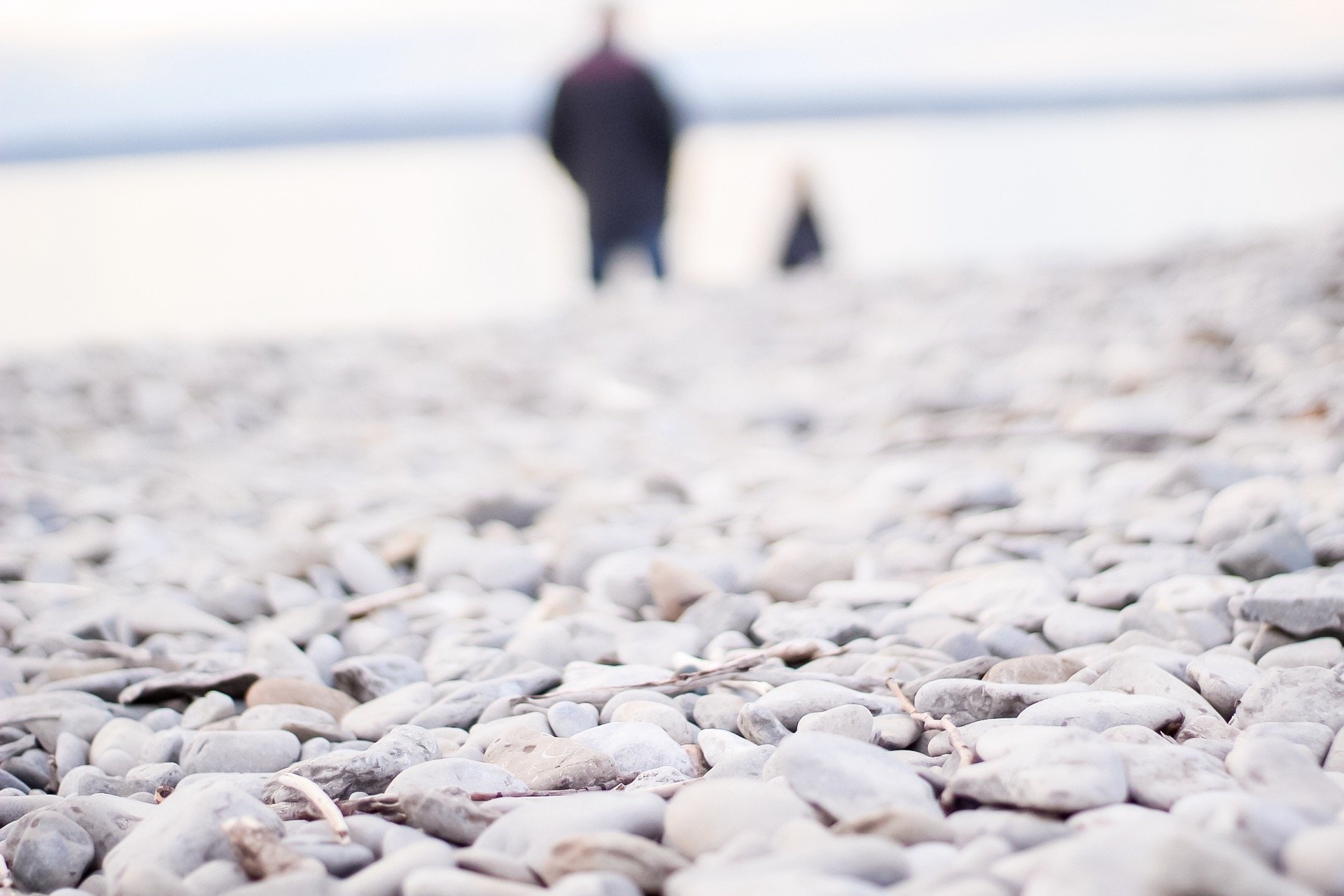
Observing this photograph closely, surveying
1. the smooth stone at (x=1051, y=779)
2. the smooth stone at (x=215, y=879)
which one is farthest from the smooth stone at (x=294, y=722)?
the smooth stone at (x=1051, y=779)

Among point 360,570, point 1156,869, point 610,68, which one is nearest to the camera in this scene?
point 1156,869

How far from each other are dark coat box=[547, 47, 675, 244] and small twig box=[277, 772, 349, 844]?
442 cm

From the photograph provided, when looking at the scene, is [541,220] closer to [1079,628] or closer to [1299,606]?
[1079,628]

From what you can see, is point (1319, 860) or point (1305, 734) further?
point (1305, 734)

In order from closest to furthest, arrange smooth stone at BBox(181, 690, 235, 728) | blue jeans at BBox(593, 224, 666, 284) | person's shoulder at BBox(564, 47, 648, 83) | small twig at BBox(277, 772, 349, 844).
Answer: small twig at BBox(277, 772, 349, 844) → smooth stone at BBox(181, 690, 235, 728) → person's shoulder at BBox(564, 47, 648, 83) → blue jeans at BBox(593, 224, 666, 284)

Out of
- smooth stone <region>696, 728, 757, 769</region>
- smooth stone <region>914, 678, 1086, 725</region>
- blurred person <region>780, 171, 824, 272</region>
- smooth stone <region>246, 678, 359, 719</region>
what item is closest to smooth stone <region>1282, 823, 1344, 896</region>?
smooth stone <region>914, 678, 1086, 725</region>

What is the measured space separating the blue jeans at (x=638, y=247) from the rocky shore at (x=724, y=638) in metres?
2.43

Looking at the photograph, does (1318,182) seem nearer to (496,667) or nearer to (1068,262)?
(1068,262)

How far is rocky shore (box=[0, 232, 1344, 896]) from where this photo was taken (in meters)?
0.78

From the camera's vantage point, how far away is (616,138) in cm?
505

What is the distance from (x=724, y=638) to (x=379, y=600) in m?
0.52

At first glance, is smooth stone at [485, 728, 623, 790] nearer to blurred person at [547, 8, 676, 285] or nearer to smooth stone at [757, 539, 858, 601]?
smooth stone at [757, 539, 858, 601]

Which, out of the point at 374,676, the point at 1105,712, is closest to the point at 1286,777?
the point at 1105,712

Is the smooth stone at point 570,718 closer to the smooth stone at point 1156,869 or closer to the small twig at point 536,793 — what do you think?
the small twig at point 536,793
